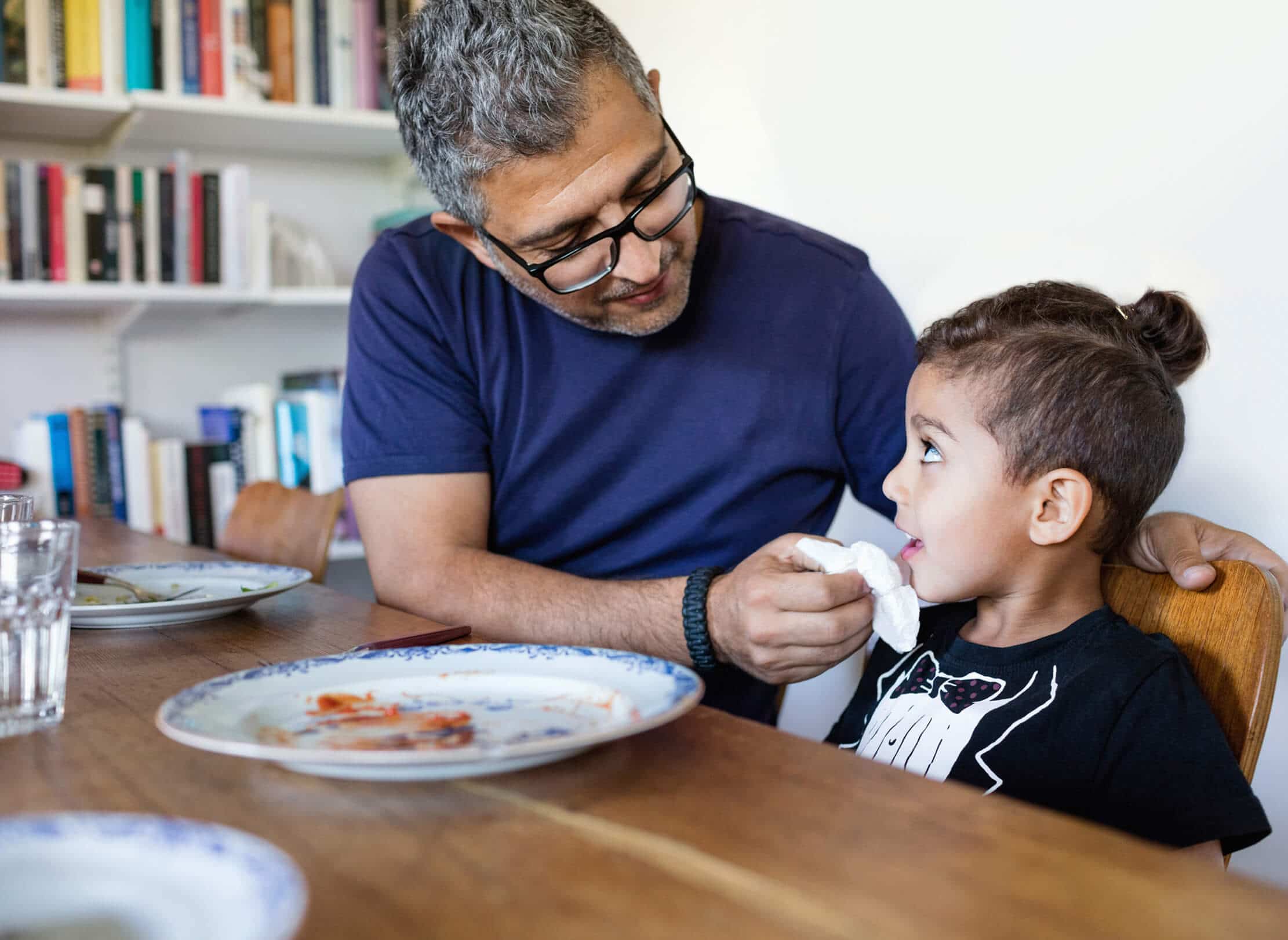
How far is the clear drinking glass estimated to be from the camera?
108cm

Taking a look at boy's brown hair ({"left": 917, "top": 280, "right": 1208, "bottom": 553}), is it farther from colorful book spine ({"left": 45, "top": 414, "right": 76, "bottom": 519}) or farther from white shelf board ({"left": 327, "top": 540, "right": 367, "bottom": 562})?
colorful book spine ({"left": 45, "top": 414, "right": 76, "bottom": 519})

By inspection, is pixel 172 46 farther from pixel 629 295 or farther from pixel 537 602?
pixel 537 602

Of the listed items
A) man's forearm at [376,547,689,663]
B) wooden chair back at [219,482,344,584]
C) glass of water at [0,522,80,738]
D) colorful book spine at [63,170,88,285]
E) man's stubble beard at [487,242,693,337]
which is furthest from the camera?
colorful book spine at [63,170,88,285]

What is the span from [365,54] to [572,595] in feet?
6.66

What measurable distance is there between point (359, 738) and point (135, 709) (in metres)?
0.24

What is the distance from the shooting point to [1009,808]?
0.56 metres

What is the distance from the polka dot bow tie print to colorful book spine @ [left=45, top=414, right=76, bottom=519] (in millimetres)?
2094

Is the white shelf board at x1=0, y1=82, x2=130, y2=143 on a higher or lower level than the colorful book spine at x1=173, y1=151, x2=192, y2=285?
higher

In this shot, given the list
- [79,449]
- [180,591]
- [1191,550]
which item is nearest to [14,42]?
[79,449]

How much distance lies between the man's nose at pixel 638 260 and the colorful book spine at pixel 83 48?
1.78m

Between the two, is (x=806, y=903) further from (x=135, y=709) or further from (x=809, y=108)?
(x=809, y=108)

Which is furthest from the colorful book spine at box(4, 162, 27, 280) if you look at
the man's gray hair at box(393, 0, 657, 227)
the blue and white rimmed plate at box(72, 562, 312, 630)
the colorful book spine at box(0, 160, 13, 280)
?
the man's gray hair at box(393, 0, 657, 227)

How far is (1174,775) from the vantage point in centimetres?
86

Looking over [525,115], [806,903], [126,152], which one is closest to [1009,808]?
[806,903]
